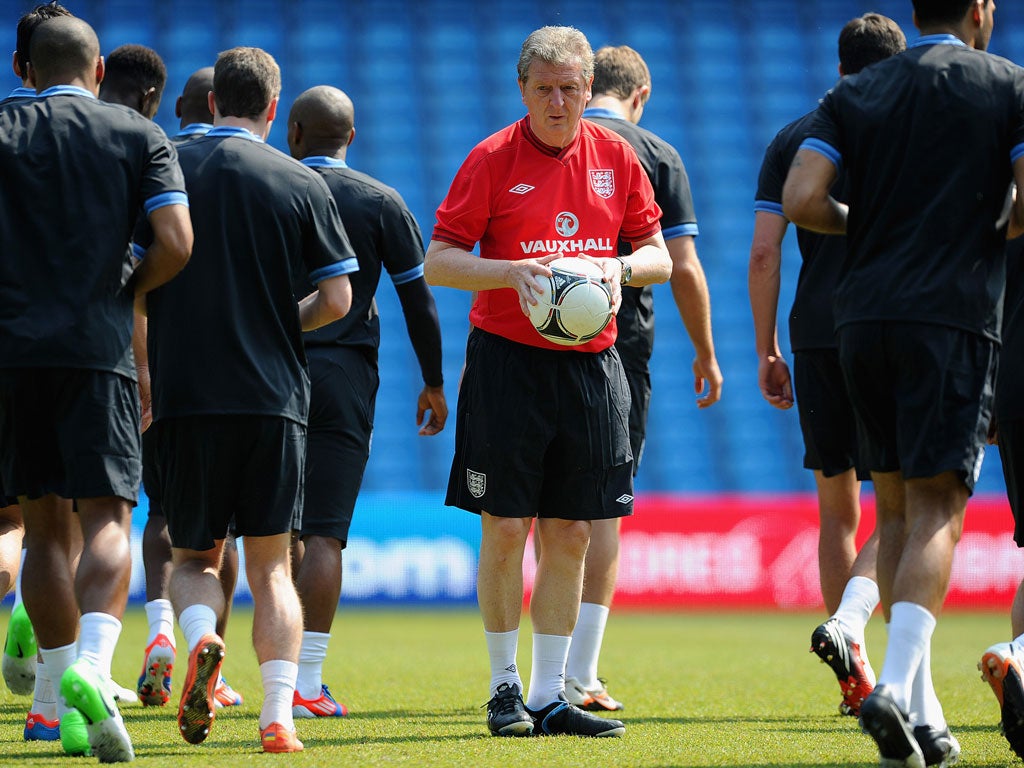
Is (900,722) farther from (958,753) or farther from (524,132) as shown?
(524,132)

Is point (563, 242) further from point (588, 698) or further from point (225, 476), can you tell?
point (588, 698)

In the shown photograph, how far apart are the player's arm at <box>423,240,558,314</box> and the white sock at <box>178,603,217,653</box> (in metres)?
1.34

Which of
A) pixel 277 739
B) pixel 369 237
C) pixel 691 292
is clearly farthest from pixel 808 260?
pixel 277 739

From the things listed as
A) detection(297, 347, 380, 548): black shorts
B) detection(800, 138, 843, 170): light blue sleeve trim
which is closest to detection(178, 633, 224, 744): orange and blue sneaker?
detection(297, 347, 380, 548): black shorts

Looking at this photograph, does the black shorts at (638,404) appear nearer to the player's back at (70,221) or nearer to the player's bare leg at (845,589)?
the player's bare leg at (845,589)

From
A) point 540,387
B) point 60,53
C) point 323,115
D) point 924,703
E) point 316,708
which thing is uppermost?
point 60,53

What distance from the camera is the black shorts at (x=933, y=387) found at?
4.28 meters

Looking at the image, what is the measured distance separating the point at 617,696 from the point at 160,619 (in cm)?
217

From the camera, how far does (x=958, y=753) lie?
4.39m

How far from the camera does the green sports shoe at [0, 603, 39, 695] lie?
629 cm

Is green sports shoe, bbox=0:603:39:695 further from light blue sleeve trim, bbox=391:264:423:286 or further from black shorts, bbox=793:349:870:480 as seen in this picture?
black shorts, bbox=793:349:870:480

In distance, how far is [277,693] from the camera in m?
4.70

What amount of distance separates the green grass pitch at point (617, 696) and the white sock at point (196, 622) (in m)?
0.36

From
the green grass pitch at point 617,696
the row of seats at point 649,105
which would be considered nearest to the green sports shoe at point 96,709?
the green grass pitch at point 617,696
